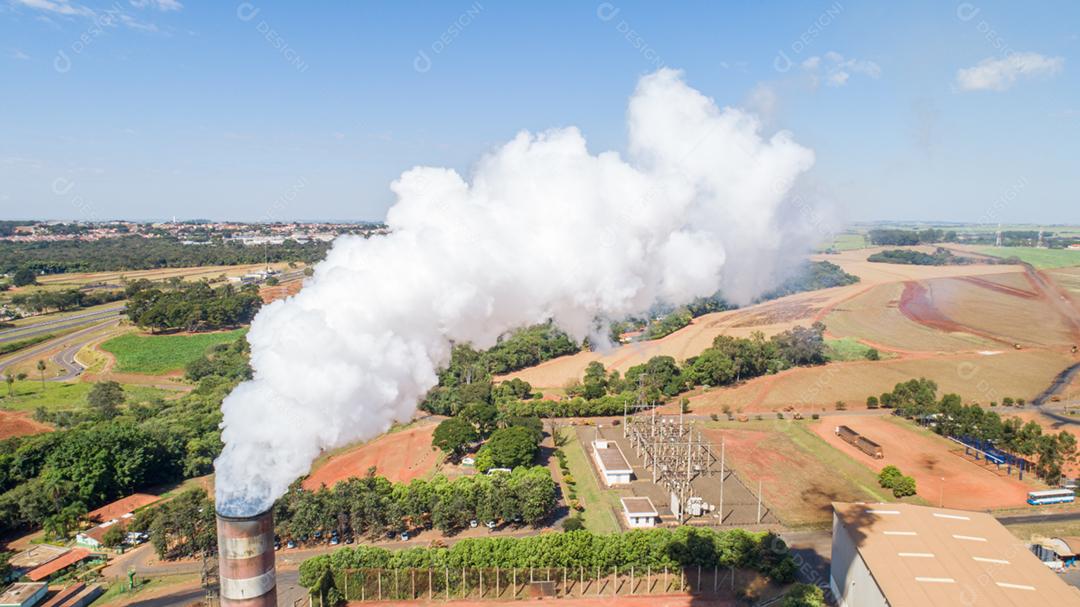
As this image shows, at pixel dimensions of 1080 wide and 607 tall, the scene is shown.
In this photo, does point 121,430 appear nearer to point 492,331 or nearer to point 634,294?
point 492,331

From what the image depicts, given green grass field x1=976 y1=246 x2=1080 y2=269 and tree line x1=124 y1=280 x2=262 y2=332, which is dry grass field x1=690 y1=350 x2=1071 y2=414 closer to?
green grass field x1=976 y1=246 x2=1080 y2=269

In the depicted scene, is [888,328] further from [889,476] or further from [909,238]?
[909,238]

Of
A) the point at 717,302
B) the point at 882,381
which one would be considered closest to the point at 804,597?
the point at 882,381

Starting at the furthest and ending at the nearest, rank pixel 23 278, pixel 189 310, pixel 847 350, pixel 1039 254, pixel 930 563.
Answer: pixel 23 278 < pixel 1039 254 < pixel 189 310 < pixel 847 350 < pixel 930 563

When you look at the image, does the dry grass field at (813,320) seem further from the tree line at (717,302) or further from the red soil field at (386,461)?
the red soil field at (386,461)

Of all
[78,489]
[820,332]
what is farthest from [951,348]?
[78,489]

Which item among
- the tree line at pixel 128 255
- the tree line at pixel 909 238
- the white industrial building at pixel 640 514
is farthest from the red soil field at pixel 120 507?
the tree line at pixel 909 238

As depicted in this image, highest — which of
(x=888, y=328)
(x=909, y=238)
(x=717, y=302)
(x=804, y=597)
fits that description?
(x=909, y=238)
